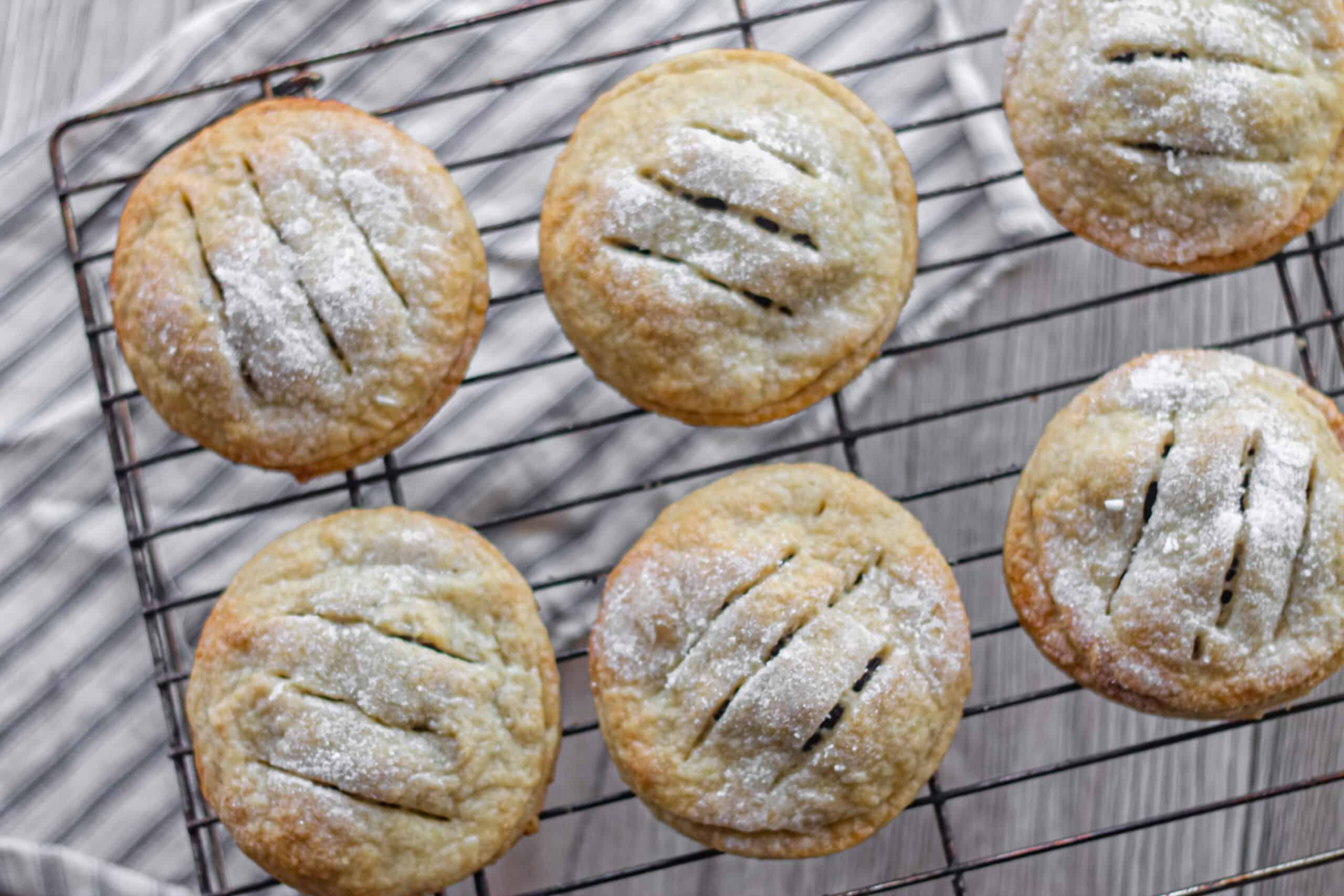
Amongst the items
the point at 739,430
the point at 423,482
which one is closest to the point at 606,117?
the point at 739,430

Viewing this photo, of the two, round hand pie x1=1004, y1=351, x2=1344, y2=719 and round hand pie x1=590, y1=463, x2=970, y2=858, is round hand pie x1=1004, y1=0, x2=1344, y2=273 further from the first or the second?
round hand pie x1=590, y1=463, x2=970, y2=858

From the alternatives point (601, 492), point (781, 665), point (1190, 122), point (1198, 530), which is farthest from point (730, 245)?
point (1198, 530)

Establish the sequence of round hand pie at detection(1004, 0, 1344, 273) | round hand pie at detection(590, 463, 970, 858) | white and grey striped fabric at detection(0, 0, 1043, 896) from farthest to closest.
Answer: white and grey striped fabric at detection(0, 0, 1043, 896)
round hand pie at detection(1004, 0, 1344, 273)
round hand pie at detection(590, 463, 970, 858)

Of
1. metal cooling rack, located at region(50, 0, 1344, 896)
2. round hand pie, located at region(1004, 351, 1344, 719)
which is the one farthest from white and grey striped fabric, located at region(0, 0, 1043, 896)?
round hand pie, located at region(1004, 351, 1344, 719)

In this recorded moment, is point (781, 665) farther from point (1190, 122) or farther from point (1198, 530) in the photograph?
point (1190, 122)

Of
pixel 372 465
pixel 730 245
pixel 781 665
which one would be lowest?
pixel 781 665

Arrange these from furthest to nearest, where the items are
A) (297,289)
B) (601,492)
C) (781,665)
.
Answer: (601,492) → (297,289) → (781,665)
